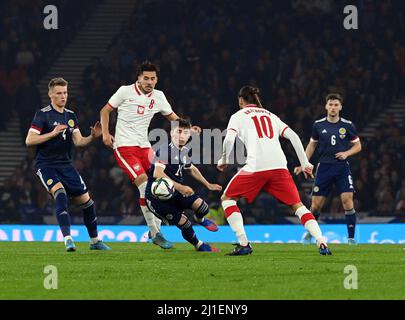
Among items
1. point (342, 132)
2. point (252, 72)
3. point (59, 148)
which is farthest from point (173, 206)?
point (252, 72)

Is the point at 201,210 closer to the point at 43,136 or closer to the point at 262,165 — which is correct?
the point at 262,165

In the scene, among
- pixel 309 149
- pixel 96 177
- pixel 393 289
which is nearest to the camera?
pixel 393 289

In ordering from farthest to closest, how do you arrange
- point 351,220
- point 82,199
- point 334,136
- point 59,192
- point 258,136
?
point 351,220 → point 334,136 → point 82,199 → point 59,192 → point 258,136

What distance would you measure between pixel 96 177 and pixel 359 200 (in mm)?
6096

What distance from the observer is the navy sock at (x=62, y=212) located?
44.2ft

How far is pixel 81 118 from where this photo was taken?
1031 inches

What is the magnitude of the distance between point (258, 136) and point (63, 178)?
2.87m

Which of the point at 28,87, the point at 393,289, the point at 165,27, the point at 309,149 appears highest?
the point at 165,27

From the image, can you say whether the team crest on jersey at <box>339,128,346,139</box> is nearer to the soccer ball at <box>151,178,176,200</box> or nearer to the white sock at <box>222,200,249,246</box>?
the soccer ball at <box>151,178,176,200</box>

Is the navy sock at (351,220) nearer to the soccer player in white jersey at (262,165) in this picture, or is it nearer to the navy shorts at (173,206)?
the navy shorts at (173,206)

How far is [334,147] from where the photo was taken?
16531 mm

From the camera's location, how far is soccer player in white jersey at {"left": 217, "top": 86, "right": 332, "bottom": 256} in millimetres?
12352
